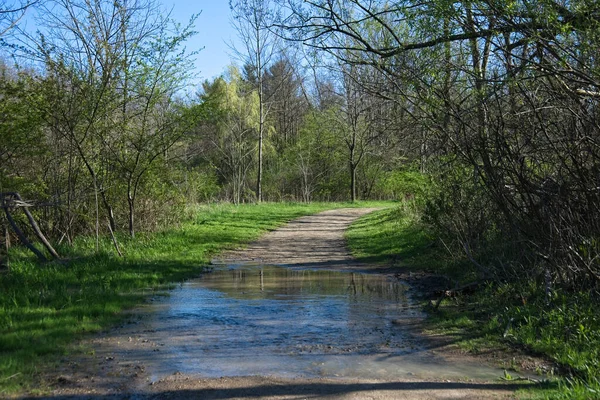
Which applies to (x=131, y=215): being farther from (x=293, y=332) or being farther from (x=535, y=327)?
(x=535, y=327)

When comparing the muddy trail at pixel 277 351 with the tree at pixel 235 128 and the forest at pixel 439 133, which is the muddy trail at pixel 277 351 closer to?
the forest at pixel 439 133

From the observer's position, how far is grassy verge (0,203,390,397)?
6.59 meters

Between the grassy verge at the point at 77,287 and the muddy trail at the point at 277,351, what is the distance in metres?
0.36

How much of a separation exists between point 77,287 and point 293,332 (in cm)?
444

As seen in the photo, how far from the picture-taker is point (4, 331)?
23.4ft

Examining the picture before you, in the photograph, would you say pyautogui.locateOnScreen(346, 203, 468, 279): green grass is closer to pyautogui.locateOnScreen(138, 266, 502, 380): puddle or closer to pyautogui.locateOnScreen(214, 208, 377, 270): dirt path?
pyautogui.locateOnScreen(214, 208, 377, 270): dirt path

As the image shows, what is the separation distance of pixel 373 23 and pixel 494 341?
6495 millimetres

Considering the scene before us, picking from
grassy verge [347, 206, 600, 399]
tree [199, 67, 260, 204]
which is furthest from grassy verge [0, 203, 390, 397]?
tree [199, 67, 260, 204]

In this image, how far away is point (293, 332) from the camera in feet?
25.4

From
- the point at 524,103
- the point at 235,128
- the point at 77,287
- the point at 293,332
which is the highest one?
the point at 235,128

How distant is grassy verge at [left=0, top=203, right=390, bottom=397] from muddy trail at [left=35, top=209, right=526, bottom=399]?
14.3 inches

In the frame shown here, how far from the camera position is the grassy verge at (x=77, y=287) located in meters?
6.59

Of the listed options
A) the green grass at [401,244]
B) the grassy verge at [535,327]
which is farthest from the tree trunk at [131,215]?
the grassy verge at [535,327]

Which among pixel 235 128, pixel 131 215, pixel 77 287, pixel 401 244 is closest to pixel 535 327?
pixel 77 287
